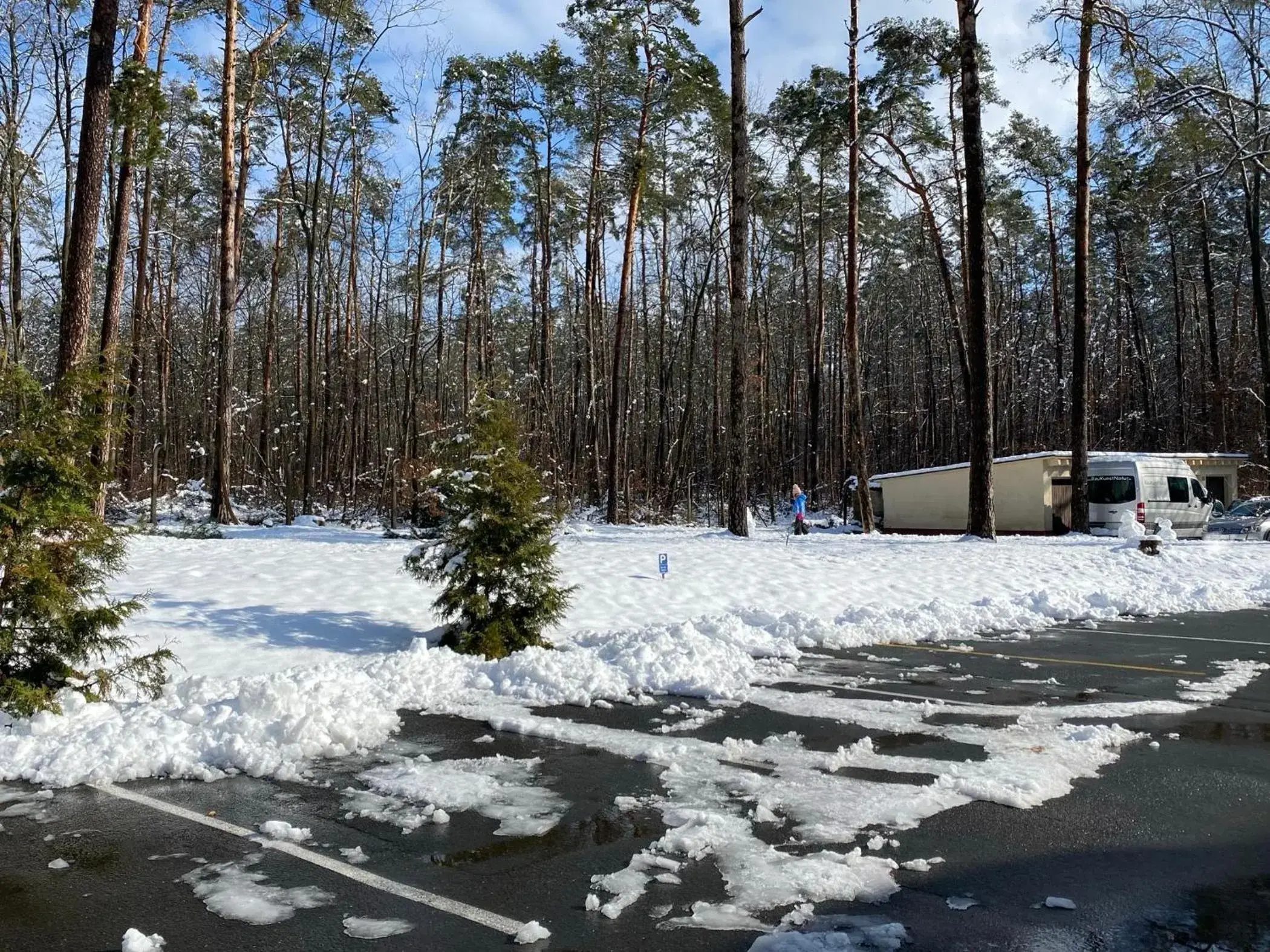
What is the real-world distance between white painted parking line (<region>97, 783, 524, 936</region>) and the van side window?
2564 centimetres

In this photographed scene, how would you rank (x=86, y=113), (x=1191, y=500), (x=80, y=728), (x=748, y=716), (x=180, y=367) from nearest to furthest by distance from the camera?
(x=80, y=728) → (x=748, y=716) → (x=86, y=113) → (x=1191, y=500) → (x=180, y=367)

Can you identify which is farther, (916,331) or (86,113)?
(916,331)

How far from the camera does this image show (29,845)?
4570 millimetres

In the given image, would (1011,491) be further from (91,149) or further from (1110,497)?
(91,149)

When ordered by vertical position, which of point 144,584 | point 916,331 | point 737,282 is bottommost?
point 144,584

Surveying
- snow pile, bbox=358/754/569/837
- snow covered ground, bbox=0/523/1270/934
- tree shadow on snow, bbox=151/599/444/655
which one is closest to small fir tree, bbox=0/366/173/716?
snow covered ground, bbox=0/523/1270/934

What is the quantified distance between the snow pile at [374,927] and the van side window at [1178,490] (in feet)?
85.0

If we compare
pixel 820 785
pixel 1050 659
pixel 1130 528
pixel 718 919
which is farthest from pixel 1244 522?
pixel 718 919

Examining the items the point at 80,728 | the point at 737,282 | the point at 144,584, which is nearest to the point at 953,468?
the point at 737,282

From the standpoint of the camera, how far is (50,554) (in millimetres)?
6520

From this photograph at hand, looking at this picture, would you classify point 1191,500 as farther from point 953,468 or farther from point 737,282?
point 737,282

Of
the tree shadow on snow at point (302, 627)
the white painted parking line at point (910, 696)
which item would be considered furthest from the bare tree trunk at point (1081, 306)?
the tree shadow on snow at point (302, 627)

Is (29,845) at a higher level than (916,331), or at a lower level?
lower

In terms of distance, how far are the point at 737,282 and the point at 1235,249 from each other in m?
33.5
